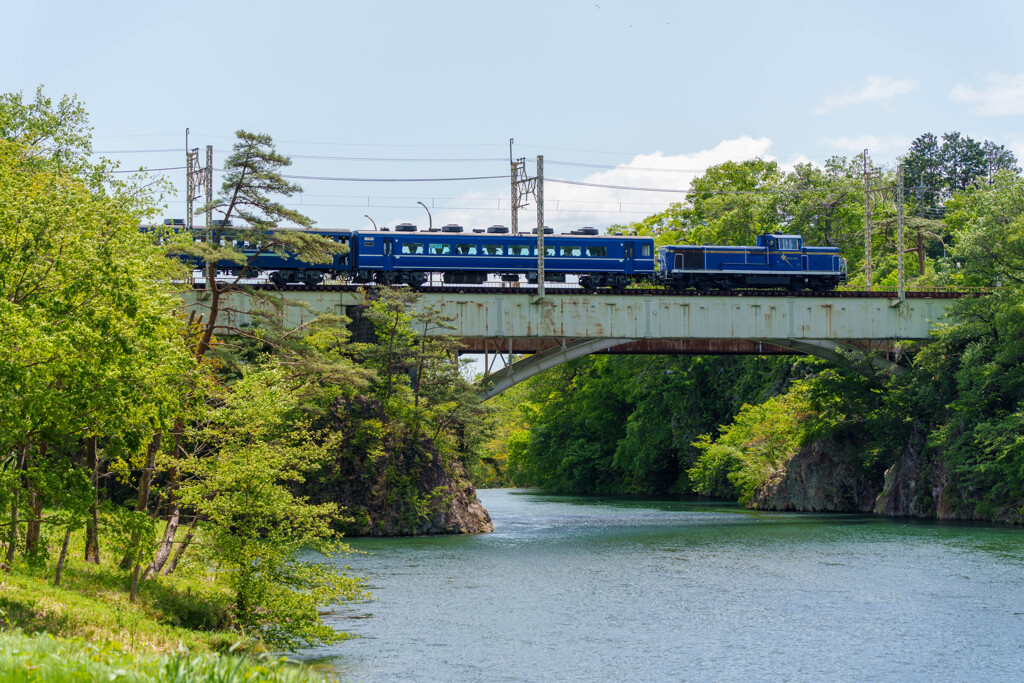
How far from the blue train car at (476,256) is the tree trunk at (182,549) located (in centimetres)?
2164

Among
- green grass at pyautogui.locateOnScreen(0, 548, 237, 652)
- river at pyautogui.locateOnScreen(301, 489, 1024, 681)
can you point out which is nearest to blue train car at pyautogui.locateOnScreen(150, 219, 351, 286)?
river at pyautogui.locateOnScreen(301, 489, 1024, 681)

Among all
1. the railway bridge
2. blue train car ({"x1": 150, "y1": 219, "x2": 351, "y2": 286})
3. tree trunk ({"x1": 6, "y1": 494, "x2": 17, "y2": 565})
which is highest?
blue train car ({"x1": 150, "y1": 219, "x2": 351, "y2": 286})

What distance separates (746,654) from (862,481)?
3222 cm

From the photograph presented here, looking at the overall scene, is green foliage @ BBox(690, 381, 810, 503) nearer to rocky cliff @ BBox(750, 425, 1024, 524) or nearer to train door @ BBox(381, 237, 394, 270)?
rocky cliff @ BBox(750, 425, 1024, 524)

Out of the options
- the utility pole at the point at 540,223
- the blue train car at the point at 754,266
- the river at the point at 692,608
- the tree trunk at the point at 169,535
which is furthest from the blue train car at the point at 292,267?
the tree trunk at the point at 169,535

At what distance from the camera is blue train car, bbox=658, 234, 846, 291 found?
142 ft

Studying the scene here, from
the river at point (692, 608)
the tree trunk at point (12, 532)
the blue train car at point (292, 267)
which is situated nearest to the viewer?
the tree trunk at point (12, 532)

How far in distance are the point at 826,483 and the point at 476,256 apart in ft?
63.9

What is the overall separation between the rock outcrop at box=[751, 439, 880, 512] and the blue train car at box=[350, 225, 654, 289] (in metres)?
13.3

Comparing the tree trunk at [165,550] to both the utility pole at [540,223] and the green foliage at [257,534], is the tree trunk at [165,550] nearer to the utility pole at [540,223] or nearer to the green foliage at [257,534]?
the green foliage at [257,534]

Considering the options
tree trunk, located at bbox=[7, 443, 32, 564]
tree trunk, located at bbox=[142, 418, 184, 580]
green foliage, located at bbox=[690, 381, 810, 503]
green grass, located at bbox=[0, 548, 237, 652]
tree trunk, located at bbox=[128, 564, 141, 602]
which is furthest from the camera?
green foliage, located at bbox=[690, 381, 810, 503]

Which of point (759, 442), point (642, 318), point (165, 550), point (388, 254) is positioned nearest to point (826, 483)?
point (759, 442)

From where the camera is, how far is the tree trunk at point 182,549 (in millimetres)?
17031

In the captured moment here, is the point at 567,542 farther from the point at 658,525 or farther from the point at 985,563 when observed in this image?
the point at 985,563
